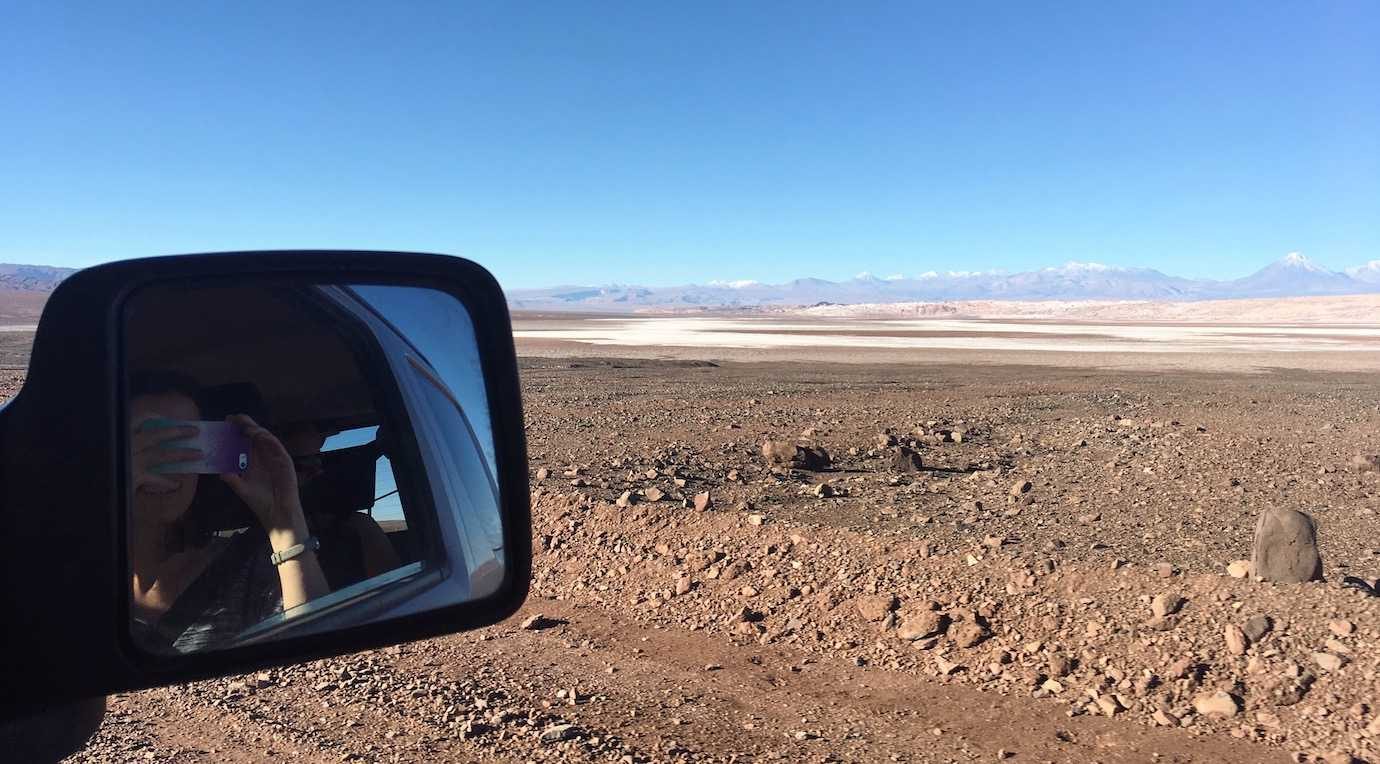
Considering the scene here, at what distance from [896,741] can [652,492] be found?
12.6 feet

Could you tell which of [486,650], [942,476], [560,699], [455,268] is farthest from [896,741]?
[942,476]

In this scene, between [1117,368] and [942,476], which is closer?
[942,476]

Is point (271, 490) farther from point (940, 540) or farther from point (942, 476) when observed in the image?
point (942, 476)

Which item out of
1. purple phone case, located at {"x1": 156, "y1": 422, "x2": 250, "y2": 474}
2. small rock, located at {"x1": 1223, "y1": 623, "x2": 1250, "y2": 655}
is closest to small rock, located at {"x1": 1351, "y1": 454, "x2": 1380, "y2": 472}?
small rock, located at {"x1": 1223, "y1": 623, "x2": 1250, "y2": 655}

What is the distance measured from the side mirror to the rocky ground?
6.78ft

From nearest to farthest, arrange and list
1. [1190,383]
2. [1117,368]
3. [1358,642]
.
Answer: [1358,642]
[1190,383]
[1117,368]

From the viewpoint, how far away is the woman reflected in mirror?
1.79 meters

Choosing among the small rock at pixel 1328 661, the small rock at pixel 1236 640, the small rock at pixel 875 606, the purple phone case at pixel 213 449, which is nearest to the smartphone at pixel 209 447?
the purple phone case at pixel 213 449

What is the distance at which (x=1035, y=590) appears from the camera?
18.9 ft

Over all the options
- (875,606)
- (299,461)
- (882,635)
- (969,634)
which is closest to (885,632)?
(882,635)

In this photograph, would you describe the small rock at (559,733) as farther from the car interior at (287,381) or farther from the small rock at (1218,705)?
the small rock at (1218,705)

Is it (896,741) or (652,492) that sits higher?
(652,492)

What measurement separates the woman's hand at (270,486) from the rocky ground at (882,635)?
2.60 m

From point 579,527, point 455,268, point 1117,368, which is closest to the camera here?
point 455,268
